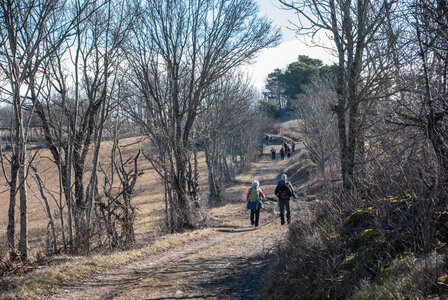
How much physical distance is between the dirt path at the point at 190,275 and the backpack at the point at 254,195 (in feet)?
11.1

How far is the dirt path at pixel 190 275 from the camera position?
19.4 feet

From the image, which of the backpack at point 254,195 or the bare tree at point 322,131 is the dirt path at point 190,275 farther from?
the bare tree at point 322,131

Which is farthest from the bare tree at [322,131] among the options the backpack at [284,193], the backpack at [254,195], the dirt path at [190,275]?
the dirt path at [190,275]

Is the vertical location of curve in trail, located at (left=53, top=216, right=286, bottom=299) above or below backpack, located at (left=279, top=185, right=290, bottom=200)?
below

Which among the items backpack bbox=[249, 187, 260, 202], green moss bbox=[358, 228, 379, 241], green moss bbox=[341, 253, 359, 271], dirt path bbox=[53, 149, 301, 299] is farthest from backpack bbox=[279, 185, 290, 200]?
green moss bbox=[341, 253, 359, 271]

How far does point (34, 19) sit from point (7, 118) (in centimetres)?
284

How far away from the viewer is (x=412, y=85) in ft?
22.2

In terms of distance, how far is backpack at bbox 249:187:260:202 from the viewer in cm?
1373

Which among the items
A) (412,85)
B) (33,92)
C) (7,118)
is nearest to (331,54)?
(412,85)

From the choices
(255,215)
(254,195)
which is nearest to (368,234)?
(254,195)

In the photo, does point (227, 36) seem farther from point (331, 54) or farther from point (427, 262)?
point (427, 262)

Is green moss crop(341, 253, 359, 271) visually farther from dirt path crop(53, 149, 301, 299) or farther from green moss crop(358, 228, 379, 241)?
dirt path crop(53, 149, 301, 299)

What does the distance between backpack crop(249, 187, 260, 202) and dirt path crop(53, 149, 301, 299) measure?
338 centimetres

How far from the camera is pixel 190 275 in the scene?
6.95m
